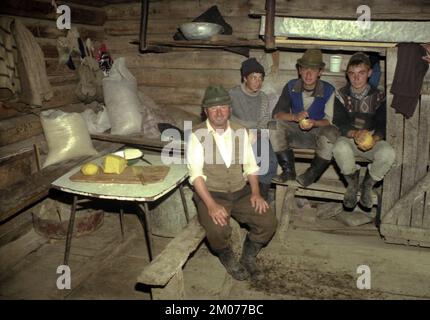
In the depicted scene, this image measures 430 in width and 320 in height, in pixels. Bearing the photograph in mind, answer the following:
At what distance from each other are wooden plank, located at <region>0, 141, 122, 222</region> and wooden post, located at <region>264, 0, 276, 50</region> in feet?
9.52

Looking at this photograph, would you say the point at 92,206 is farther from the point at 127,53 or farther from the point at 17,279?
the point at 127,53

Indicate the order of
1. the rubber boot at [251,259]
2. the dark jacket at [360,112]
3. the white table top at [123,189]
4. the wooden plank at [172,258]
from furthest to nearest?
the dark jacket at [360,112], the rubber boot at [251,259], the white table top at [123,189], the wooden plank at [172,258]

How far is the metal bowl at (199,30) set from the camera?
16.8ft

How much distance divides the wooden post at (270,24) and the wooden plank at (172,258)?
252 cm

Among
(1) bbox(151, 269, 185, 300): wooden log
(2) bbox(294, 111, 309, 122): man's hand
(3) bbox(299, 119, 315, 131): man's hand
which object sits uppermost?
(2) bbox(294, 111, 309, 122): man's hand

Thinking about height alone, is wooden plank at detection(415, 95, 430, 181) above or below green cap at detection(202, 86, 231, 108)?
below

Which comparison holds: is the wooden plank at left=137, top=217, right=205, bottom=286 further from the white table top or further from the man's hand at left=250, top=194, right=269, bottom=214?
the man's hand at left=250, top=194, right=269, bottom=214

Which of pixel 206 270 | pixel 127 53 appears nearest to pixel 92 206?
pixel 206 270

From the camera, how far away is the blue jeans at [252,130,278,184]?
16.2ft

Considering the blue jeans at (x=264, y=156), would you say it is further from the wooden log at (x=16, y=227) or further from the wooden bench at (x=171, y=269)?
the wooden log at (x=16, y=227)

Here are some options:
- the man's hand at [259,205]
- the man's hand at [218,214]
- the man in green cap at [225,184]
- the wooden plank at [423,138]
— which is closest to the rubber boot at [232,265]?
the man in green cap at [225,184]

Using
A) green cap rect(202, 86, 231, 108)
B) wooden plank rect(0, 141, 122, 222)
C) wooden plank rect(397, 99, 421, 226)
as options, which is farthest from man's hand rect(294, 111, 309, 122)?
wooden plank rect(0, 141, 122, 222)
